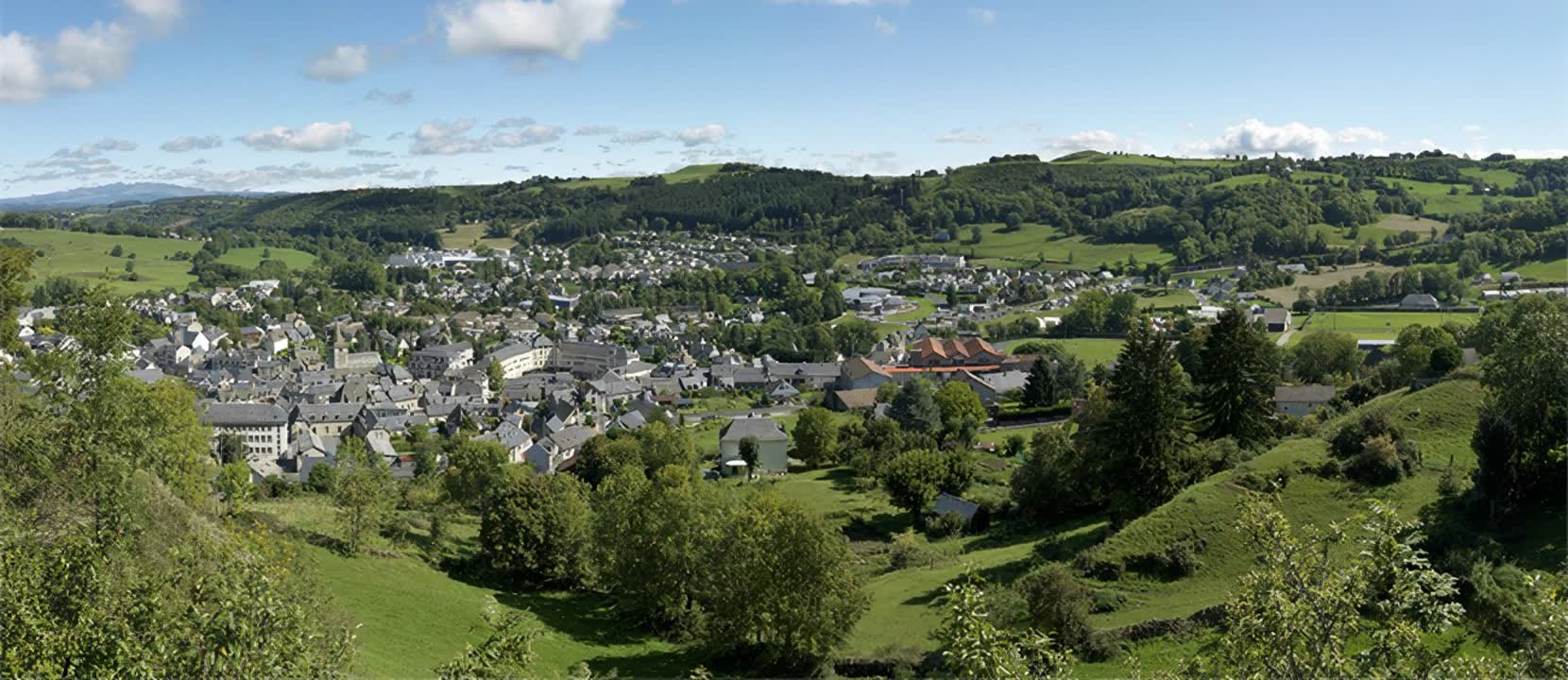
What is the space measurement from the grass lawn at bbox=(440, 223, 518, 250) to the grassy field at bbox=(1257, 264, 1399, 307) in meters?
118

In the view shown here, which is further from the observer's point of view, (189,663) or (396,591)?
(396,591)

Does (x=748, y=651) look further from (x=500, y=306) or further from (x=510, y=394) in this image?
(x=500, y=306)

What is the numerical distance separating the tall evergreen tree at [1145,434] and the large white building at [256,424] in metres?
44.9

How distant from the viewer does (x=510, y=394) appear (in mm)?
72250

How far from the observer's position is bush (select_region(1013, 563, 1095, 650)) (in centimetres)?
1967

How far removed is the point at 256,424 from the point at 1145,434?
4828 cm

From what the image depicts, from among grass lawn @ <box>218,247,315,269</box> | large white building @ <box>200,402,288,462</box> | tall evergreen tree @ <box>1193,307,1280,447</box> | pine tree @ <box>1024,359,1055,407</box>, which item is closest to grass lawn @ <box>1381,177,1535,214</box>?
pine tree @ <box>1024,359,1055,407</box>

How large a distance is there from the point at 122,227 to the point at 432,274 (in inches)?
2051

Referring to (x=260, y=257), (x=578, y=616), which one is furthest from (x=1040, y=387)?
(x=260, y=257)

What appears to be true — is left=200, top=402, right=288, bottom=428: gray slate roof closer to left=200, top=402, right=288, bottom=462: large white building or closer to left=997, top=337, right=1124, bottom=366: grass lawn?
left=200, top=402, right=288, bottom=462: large white building

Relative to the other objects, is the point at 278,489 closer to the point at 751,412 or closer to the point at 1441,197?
the point at 751,412

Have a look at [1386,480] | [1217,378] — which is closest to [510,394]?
[1217,378]

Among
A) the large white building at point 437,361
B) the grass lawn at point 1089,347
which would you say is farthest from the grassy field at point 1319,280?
the large white building at point 437,361

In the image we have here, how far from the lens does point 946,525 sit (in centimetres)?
3247
